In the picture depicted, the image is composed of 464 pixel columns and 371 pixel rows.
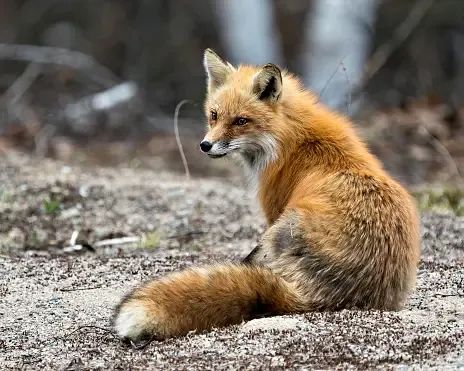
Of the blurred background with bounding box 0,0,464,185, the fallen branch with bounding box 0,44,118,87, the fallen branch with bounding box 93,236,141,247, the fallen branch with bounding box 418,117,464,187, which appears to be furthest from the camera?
the fallen branch with bounding box 0,44,118,87

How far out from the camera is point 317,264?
493 cm

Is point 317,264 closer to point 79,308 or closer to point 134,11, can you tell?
point 79,308

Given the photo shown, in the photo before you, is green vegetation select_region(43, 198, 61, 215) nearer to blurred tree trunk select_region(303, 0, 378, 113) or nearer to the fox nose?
the fox nose

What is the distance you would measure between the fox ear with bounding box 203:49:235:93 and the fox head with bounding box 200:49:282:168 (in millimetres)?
355

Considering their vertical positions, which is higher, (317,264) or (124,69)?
(317,264)

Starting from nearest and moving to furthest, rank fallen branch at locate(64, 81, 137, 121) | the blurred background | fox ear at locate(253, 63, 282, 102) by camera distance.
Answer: fox ear at locate(253, 63, 282, 102), the blurred background, fallen branch at locate(64, 81, 137, 121)

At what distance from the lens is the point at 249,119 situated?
5.86 m

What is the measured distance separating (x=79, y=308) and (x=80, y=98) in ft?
34.7

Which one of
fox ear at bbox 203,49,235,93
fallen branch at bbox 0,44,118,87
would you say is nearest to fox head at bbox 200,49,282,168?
fox ear at bbox 203,49,235,93

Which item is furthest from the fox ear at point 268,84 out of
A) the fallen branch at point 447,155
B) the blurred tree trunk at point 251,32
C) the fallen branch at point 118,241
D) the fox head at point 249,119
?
the blurred tree trunk at point 251,32

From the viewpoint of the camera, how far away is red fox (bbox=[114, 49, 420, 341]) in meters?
4.69

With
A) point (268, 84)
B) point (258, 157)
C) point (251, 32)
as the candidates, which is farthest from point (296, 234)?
point (251, 32)

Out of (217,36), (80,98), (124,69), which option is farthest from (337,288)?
(217,36)

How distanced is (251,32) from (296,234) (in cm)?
1232
